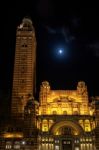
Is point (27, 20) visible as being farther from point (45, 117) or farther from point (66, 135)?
point (66, 135)

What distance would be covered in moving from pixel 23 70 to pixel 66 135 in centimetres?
3676

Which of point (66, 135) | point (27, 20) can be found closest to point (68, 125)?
point (66, 135)

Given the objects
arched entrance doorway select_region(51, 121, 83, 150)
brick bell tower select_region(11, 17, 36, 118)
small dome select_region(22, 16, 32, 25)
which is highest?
small dome select_region(22, 16, 32, 25)

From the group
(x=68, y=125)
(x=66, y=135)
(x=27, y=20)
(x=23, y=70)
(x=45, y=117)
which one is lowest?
(x=66, y=135)

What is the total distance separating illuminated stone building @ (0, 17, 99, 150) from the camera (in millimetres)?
90062

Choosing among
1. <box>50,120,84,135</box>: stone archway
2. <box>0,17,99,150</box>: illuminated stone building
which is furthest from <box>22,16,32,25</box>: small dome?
<box>50,120,84,135</box>: stone archway

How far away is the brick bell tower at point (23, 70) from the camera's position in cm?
10812

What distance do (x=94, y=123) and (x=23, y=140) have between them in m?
26.5

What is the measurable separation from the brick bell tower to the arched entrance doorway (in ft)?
57.0

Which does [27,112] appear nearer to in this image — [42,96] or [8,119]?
[8,119]

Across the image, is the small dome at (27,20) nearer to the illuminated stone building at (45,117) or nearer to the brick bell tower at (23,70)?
the brick bell tower at (23,70)

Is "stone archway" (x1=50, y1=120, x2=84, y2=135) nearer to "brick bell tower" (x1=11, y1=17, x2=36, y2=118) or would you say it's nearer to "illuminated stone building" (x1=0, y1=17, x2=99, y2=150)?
"illuminated stone building" (x1=0, y1=17, x2=99, y2=150)

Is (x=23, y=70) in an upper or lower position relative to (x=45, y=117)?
upper

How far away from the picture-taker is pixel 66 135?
91.8 meters
